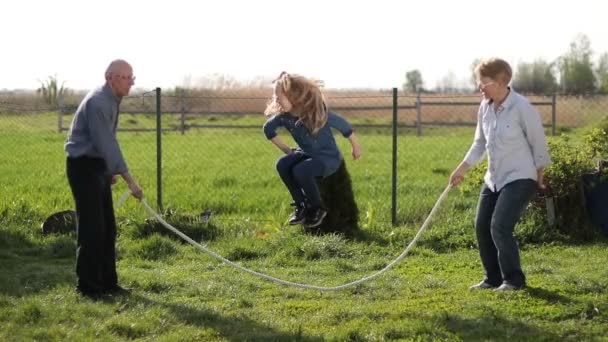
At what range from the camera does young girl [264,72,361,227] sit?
24.6 feet

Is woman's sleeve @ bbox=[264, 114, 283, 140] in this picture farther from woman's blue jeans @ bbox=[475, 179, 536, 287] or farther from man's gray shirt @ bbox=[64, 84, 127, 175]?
woman's blue jeans @ bbox=[475, 179, 536, 287]

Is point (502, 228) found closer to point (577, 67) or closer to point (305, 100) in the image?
point (305, 100)

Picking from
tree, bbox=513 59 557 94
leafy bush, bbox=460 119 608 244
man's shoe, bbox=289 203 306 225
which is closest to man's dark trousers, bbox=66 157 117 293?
man's shoe, bbox=289 203 306 225

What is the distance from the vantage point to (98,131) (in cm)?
762

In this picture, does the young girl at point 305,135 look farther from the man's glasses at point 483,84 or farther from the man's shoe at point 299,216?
the man's glasses at point 483,84

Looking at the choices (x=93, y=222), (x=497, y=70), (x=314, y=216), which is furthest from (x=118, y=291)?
(x=497, y=70)

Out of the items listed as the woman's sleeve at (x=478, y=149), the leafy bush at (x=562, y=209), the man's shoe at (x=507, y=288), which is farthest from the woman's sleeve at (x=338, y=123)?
the leafy bush at (x=562, y=209)

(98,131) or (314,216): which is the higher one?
(98,131)

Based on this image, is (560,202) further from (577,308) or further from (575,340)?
(575,340)

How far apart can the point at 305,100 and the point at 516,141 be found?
172cm

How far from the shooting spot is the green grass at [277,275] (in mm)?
6855

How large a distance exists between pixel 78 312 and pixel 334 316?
6.70 feet

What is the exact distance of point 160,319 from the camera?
7.19m

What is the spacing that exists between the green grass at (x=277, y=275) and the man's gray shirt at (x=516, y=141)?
103cm
